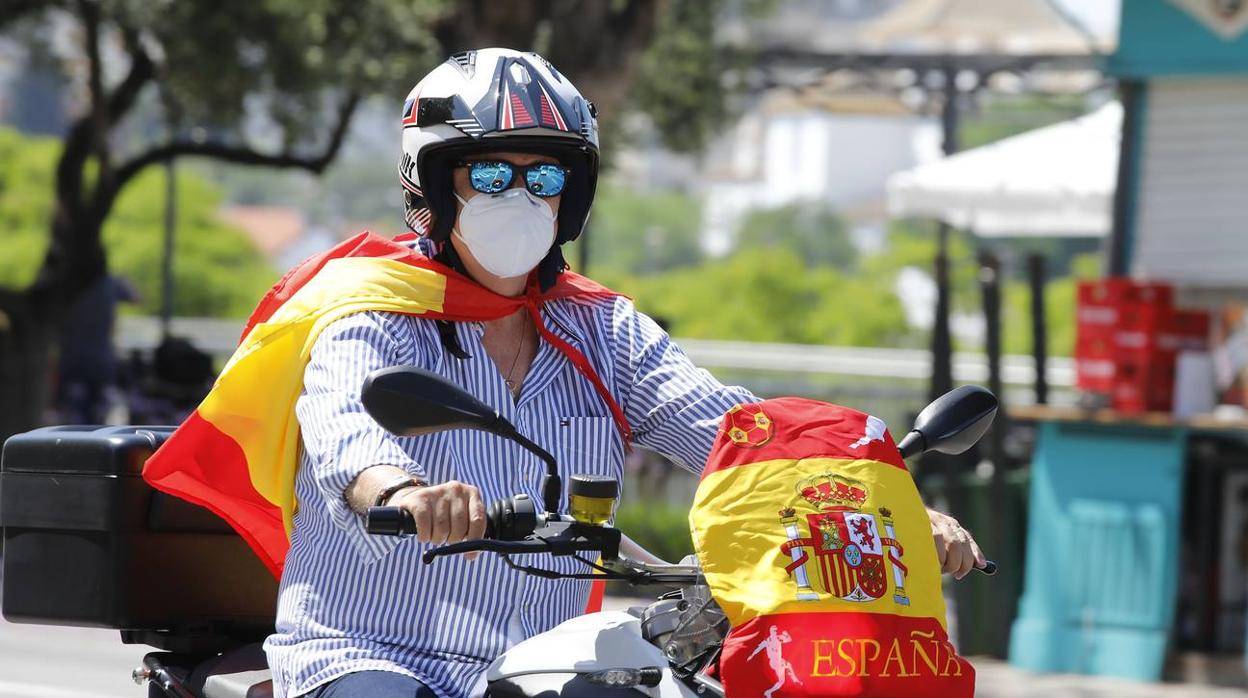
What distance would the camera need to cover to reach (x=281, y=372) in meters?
3.31

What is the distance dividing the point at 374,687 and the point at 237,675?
599 mm

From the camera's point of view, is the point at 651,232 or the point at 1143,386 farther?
the point at 651,232

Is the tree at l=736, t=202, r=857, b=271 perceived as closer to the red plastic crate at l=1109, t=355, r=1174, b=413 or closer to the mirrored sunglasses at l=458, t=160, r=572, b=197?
the red plastic crate at l=1109, t=355, r=1174, b=413

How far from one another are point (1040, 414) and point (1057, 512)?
0.48 m

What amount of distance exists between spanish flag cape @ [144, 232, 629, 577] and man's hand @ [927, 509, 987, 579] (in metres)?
0.74

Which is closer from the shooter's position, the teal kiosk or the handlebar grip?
the handlebar grip

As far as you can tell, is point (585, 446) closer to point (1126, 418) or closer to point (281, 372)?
point (281, 372)

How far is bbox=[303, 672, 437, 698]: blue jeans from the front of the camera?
2.90 m

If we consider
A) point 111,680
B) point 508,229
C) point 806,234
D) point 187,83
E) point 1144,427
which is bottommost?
point 806,234

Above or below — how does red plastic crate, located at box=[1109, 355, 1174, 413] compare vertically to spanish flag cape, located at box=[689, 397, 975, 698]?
below

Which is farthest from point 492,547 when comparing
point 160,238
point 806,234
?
point 806,234

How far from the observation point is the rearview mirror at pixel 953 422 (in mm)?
Answer: 2986

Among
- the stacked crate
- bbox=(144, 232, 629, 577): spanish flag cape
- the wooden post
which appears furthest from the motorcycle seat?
the wooden post

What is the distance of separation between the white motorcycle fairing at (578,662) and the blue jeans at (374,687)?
26 centimetres
